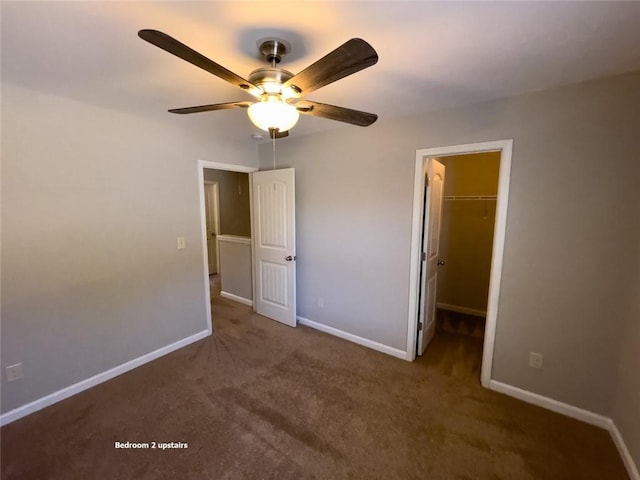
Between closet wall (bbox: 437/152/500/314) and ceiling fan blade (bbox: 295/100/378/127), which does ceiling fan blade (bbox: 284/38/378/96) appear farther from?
closet wall (bbox: 437/152/500/314)

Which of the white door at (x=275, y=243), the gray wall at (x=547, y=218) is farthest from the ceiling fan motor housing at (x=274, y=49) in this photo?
the white door at (x=275, y=243)

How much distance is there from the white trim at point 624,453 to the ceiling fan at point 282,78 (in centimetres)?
244

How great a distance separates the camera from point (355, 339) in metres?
3.00

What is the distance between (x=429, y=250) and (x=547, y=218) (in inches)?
36.8

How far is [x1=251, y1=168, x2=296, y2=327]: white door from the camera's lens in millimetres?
3205

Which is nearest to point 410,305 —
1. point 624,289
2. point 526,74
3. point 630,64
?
point 624,289

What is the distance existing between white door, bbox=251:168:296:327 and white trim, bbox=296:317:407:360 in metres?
0.21

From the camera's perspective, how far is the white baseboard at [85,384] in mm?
1947

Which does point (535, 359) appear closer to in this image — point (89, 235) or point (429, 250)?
point (429, 250)

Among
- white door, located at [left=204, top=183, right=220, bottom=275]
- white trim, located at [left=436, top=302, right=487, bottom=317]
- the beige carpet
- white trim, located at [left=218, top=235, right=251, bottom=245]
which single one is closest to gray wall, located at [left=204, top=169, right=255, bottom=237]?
white door, located at [left=204, top=183, right=220, bottom=275]

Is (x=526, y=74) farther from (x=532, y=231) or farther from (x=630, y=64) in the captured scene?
(x=532, y=231)

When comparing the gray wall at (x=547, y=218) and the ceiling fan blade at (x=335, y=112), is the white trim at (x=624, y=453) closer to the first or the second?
the gray wall at (x=547, y=218)

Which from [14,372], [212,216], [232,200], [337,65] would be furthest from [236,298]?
[337,65]

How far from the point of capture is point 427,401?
2.13m
